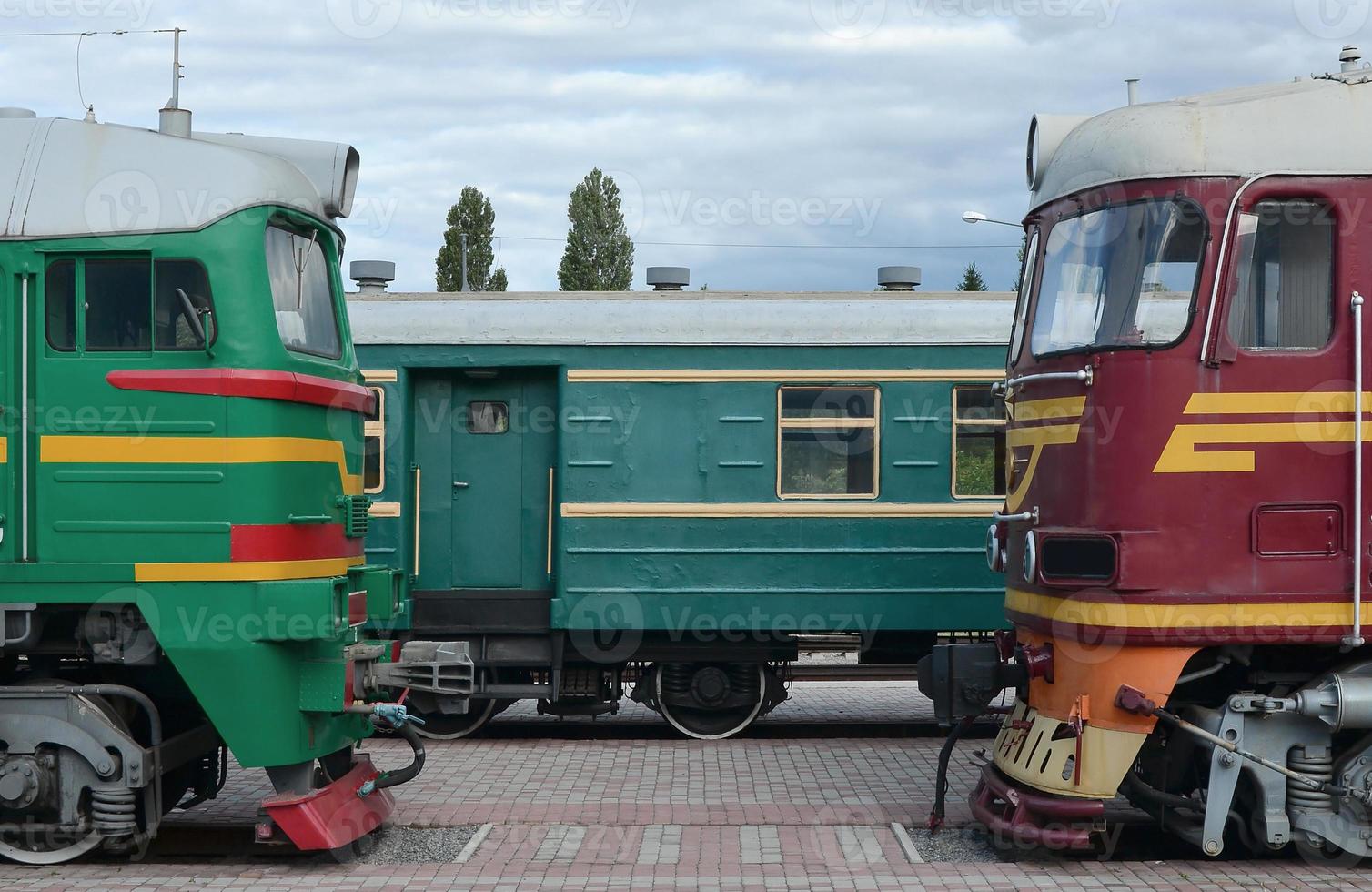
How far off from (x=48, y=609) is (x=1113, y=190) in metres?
5.48

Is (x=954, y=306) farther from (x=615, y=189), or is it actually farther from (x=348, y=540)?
(x=615, y=189)

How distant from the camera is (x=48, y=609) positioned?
6539mm

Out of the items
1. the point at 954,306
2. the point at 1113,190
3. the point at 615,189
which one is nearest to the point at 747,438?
the point at 954,306

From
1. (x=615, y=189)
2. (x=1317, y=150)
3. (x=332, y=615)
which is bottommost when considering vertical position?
(x=332, y=615)

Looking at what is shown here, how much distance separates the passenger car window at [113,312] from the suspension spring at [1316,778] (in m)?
5.80

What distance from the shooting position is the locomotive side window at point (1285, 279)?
6547 mm

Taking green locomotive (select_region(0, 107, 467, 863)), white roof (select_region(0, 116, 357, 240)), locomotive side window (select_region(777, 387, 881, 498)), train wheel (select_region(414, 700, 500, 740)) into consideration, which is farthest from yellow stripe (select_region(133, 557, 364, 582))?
locomotive side window (select_region(777, 387, 881, 498))

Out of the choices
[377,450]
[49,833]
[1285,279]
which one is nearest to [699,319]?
[377,450]

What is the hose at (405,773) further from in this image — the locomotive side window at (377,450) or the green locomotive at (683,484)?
the locomotive side window at (377,450)

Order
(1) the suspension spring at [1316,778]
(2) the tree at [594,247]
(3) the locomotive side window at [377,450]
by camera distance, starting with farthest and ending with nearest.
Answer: (2) the tree at [594,247] → (3) the locomotive side window at [377,450] → (1) the suspension spring at [1316,778]

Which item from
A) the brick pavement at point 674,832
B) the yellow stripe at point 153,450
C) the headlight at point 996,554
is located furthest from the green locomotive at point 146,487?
the headlight at point 996,554

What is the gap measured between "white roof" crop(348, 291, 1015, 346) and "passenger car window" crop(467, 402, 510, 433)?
53 centimetres

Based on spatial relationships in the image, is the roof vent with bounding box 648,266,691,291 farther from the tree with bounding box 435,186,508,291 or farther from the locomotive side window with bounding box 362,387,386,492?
the tree with bounding box 435,186,508,291

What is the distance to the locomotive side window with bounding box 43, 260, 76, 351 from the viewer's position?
652cm
